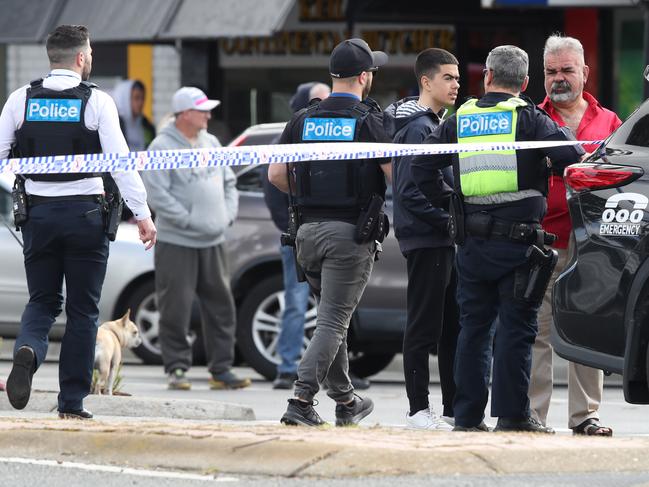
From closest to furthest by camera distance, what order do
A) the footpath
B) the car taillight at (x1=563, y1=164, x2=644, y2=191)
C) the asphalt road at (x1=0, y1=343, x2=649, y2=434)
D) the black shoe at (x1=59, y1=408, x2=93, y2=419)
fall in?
the footpath
the car taillight at (x1=563, y1=164, x2=644, y2=191)
the black shoe at (x1=59, y1=408, x2=93, y2=419)
the asphalt road at (x1=0, y1=343, x2=649, y2=434)

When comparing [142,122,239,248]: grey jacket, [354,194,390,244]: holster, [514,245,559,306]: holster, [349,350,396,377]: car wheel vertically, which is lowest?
[349,350,396,377]: car wheel

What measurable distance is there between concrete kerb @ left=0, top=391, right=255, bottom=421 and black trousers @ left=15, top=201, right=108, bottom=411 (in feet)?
4.31

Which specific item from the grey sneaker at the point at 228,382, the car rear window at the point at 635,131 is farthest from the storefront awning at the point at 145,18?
the car rear window at the point at 635,131

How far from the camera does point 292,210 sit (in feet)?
27.2

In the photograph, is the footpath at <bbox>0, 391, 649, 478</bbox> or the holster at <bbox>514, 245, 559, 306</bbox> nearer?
the footpath at <bbox>0, 391, 649, 478</bbox>

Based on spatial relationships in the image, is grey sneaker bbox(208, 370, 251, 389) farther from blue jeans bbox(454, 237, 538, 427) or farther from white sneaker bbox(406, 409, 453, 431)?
blue jeans bbox(454, 237, 538, 427)

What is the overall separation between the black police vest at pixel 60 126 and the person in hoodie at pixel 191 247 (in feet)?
11.9

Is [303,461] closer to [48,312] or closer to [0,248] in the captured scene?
[48,312]

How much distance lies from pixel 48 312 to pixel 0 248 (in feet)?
17.2

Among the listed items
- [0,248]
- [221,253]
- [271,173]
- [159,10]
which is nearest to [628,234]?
[271,173]

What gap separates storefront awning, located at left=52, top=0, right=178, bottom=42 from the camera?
1883 centimetres

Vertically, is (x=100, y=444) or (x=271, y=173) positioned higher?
(x=271, y=173)

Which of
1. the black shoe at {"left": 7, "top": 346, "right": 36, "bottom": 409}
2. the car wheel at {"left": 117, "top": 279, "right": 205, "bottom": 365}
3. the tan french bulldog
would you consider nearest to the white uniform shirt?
the black shoe at {"left": 7, "top": 346, "right": 36, "bottom": 409}

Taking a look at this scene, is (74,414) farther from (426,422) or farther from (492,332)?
(492,332)
